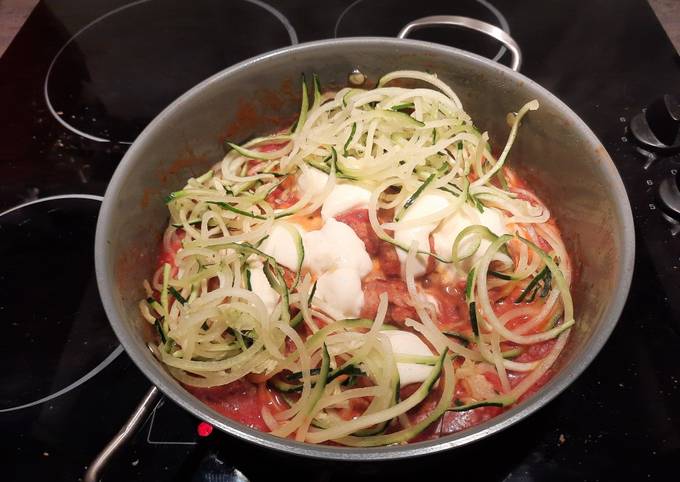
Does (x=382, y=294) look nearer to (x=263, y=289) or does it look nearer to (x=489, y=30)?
(x=263, y=289)

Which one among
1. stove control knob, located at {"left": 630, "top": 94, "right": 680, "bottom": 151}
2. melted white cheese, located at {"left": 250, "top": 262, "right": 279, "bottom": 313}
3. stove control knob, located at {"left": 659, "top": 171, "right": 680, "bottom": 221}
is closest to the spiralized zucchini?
melted white cheese, located at {"left": 250, "top": 262, "right": 279, "bottom": 313}

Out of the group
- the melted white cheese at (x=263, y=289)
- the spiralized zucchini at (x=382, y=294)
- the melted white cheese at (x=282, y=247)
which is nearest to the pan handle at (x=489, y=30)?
the spiralized zucchini at (x=382, y=294)

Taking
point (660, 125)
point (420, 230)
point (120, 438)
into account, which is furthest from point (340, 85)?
point (120, 438)

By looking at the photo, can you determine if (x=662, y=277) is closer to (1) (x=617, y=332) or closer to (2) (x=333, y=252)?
(1) (x=617, y=332)

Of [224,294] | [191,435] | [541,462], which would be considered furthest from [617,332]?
[191,435]

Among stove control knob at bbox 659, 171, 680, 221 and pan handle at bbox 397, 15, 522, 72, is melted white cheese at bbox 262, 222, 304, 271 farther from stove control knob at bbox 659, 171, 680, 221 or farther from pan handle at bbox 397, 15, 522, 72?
stove control knob at bbox 659, 171, 680, 221

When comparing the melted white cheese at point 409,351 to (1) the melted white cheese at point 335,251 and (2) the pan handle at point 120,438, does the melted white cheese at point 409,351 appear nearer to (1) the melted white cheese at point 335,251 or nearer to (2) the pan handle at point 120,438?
(1) the melted white cheese at point 335,251

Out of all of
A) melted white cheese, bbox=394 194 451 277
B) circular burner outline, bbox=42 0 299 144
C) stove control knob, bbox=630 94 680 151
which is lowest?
circular burner outline, bbox=42 0 299 144
